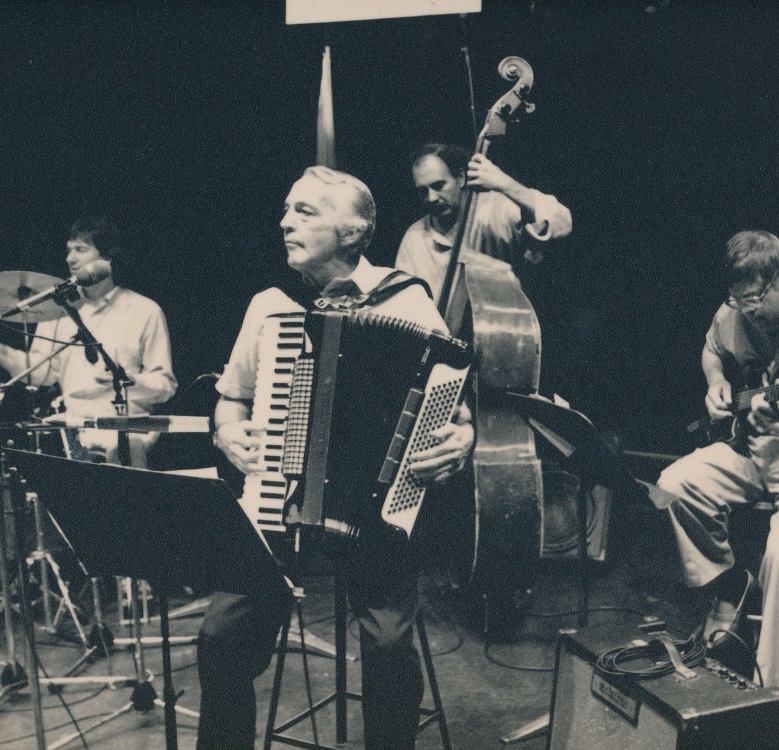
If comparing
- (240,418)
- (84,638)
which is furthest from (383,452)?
(84,638)

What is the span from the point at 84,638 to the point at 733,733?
2.71 meters

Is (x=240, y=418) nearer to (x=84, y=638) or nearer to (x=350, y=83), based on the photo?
(x=84, y=638)

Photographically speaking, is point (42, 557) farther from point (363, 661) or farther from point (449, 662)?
point (363, 661)

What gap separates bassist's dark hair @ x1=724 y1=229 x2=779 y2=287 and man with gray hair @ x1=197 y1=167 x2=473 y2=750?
4.52ft

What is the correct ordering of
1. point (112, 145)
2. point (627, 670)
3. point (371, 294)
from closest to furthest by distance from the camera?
point (627, 670)
point (371, 294)
point (112, 145)

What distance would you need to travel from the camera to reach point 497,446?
3162 mm

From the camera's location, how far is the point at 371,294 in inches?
95.6

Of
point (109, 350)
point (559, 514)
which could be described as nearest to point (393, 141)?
point (109, 350)

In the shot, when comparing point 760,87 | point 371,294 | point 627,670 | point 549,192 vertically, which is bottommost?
point 627,670

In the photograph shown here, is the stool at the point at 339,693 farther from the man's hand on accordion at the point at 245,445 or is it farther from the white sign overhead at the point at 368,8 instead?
the white sign overhead at the point at 368,8

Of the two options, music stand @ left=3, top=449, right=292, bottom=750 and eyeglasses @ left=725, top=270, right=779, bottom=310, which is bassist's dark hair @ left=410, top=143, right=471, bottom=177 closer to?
eyeglasses @ left=725, top=270, right=779, bottom=310

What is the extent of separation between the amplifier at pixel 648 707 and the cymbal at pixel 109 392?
7.81 feet

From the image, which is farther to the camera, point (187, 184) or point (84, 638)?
point (187, 184)

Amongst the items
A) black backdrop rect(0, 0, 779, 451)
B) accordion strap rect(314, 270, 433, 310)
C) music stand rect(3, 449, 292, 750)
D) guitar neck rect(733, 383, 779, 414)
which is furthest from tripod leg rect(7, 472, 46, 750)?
guitar neck rect(733, 383, 779, 414)
